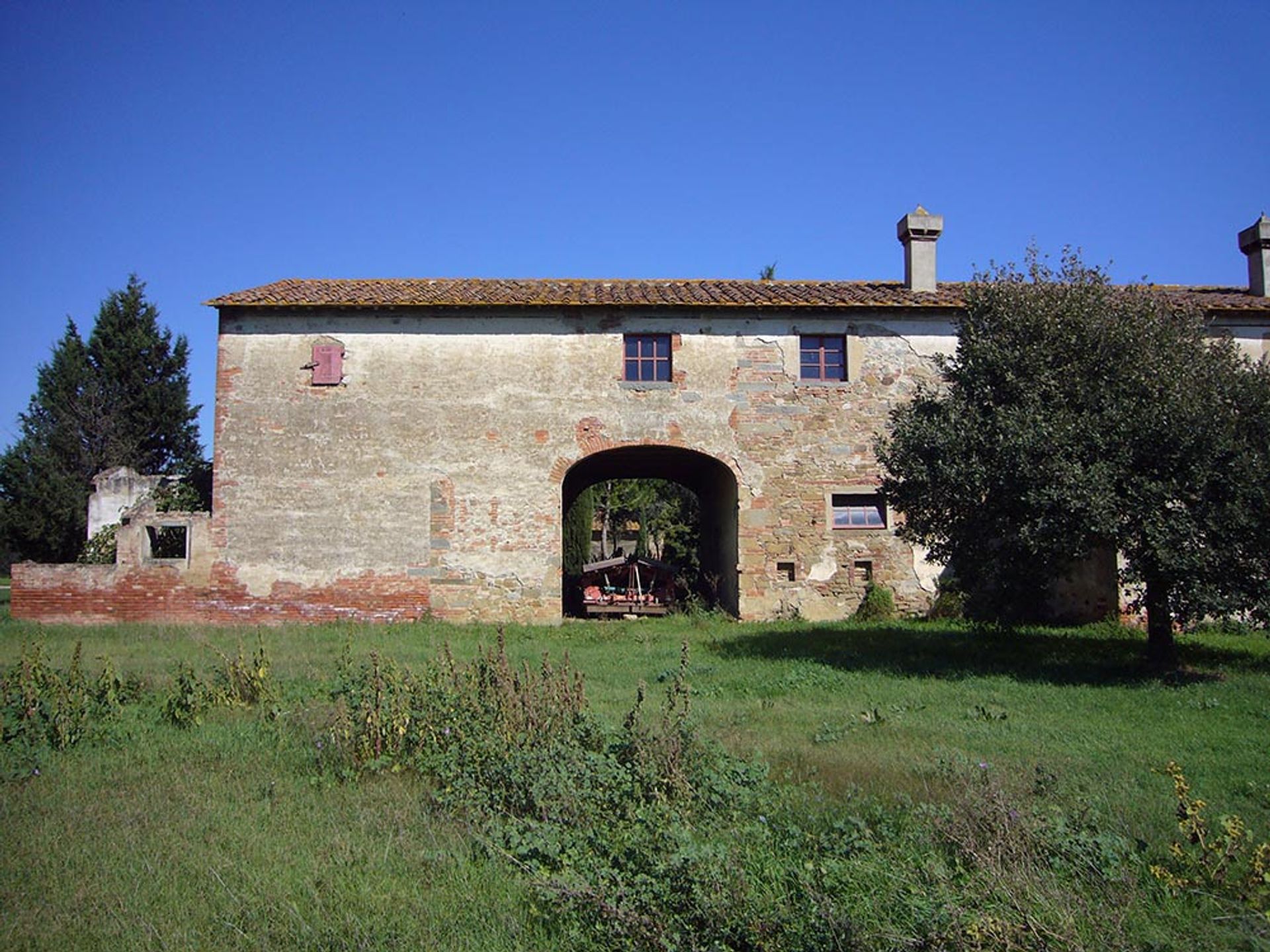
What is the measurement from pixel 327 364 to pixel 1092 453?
43.9 feet

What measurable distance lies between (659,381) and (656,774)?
43.2 ft

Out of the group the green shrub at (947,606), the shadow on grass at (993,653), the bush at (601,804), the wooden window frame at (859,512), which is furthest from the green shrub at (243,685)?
the green shrub at (947,606)

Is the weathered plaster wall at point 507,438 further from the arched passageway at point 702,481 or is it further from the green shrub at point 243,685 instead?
the green shrub at point 243,685

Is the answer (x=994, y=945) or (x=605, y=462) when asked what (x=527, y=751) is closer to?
(x=994, y=945)

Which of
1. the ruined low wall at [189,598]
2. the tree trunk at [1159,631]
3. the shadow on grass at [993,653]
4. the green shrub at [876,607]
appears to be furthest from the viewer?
the green shrub at [876,607]

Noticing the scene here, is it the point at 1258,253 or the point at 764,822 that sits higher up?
the point at 1258,253

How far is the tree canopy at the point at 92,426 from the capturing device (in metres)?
32.2

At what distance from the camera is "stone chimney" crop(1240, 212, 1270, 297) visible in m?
20.3

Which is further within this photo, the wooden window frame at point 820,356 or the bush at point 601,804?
the wooden window frame at point 820,356

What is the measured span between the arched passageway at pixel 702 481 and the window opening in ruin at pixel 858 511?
6.36 feet

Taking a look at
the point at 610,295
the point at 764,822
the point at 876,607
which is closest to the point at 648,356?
the point at 610,295

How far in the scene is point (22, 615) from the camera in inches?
691

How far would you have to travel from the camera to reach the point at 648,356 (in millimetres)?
18797

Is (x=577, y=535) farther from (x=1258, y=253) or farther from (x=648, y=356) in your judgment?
(x=1258, y=253)
